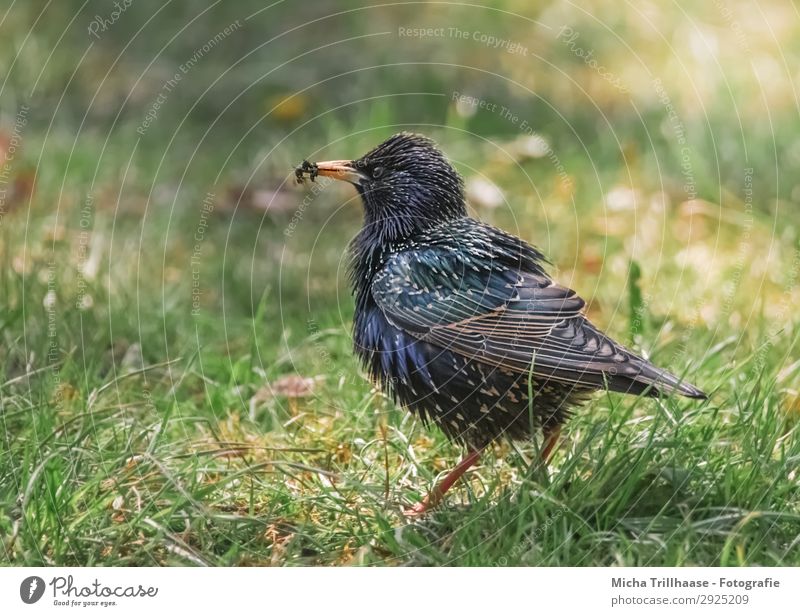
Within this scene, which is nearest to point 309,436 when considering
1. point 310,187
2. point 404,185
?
point 404,185

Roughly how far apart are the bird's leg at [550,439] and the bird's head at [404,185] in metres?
1.11

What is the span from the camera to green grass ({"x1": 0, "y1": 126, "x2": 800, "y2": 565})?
13.2ft

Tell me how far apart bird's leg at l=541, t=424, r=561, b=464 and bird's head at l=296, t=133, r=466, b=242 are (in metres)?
1.11

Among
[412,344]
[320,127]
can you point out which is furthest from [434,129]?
[412,344]

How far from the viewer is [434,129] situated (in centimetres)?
766

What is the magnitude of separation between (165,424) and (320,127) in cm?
373

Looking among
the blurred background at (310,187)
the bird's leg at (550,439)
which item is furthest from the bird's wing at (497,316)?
the blurred background at (310,187)

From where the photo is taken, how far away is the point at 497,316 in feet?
14.9

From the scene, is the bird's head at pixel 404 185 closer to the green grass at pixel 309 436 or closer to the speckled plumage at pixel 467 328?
the speckled plumage at pixel 467 328

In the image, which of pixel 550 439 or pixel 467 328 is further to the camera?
pixel 550 439

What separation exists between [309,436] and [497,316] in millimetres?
1102

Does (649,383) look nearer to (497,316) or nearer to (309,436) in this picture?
(497,316)

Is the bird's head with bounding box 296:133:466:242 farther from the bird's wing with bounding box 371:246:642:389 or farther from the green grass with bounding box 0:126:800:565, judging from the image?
the green grass with bounding box 0:126:800:565
